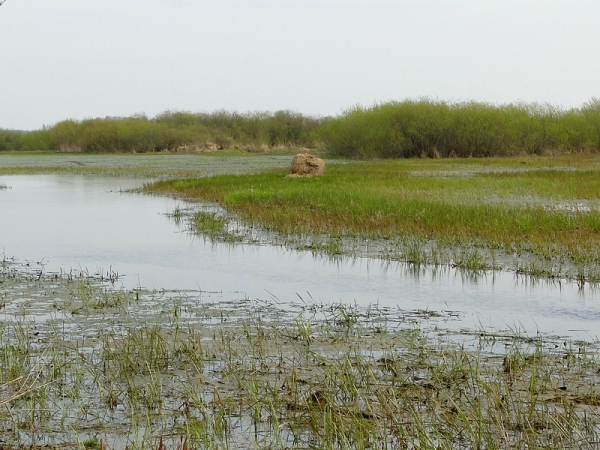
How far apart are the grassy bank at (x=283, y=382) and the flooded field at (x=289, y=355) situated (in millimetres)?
17

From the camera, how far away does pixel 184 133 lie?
6875 centimetres

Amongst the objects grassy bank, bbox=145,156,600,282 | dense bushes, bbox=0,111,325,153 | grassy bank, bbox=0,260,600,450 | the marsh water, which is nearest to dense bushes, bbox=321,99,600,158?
dense bushes, bbox=0,111,325,153

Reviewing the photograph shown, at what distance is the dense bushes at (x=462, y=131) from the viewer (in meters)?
50.2

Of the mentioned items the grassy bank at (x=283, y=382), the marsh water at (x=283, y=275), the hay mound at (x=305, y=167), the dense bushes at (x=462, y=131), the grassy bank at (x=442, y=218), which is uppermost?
the dense bushes at (x=462, y=131)

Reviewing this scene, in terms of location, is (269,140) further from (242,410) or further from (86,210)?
(242,410)

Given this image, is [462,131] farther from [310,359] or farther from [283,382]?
[283,382]

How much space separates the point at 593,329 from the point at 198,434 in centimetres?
461

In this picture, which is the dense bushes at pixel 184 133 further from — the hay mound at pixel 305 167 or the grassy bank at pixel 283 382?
the grassy bank at pixel 283 382

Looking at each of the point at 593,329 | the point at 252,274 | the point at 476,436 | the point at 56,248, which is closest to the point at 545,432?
the point at 476,436

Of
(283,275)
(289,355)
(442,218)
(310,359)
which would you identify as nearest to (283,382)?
(310,359)

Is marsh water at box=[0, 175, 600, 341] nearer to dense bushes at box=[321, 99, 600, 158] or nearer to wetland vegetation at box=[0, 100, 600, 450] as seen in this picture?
wetland vegetation at box=[0, 100, 600, 450]

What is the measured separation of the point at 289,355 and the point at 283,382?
33.8 inches

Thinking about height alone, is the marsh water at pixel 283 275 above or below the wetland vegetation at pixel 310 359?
below

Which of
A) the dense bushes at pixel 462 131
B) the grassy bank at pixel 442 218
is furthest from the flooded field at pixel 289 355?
the dense bushes at pixel 462 131
